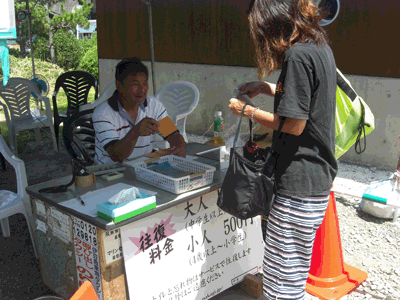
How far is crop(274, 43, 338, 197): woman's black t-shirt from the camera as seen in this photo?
1.50m

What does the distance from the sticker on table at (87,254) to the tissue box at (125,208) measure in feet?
0.48

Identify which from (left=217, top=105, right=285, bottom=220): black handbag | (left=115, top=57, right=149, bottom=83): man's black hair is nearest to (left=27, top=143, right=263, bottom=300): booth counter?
(left=217, top=105, right=285, bottom=220): black handbag

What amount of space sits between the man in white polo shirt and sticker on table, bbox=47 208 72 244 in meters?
0.63

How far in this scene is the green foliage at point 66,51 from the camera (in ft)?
49.9

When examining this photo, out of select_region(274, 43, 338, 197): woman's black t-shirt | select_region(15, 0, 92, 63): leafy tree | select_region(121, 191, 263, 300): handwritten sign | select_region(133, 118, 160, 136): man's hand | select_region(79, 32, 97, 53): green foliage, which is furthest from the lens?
select_region(79, 32, 97, 53): green foliage

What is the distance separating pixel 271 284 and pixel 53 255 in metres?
1.25

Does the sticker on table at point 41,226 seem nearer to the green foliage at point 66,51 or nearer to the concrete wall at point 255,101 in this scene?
the concrete wall at point 255,101

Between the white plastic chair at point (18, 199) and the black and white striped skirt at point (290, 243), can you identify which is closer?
the black and white striped skirt at point (290, 243)

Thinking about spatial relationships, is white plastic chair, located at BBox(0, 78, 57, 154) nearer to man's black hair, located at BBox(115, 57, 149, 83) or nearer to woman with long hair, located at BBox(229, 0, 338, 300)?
man's black hair, located at BBox(115, 57, 149, 83)

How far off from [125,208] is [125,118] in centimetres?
123

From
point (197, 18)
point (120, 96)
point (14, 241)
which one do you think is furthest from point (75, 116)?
point (197, 18)

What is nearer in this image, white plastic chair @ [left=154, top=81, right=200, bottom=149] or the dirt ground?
the dirt ground

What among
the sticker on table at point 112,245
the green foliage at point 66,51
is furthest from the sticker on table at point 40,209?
the green foliage at point 66,51

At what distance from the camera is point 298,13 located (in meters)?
1.56
